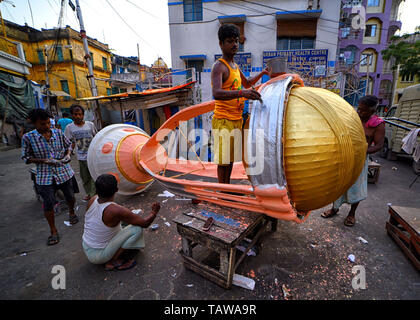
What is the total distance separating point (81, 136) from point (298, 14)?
13.4 meters

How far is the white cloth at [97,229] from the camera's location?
2.17 metres

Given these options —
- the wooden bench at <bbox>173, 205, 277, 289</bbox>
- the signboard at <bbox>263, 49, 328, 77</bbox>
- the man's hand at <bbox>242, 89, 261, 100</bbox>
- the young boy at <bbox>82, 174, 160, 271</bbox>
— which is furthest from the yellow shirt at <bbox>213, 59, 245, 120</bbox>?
the signboard at <bbox>263, 49, 328, 77</bbox>

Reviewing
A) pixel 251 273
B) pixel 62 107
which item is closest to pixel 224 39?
pixel 251 273

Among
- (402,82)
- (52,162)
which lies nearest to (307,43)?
(52,162)

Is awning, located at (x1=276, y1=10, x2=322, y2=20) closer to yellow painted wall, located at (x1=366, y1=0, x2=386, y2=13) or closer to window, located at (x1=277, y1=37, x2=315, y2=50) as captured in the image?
window, located at (x1=277, y1=37, x2=315, y2=50)

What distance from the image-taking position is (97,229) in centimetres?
218

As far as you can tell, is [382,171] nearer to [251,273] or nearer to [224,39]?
[251,273]

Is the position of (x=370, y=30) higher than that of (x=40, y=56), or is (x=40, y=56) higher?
(x=370, y=30)

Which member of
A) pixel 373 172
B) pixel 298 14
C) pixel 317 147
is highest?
pixel 298 14

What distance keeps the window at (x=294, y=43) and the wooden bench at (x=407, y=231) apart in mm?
12342

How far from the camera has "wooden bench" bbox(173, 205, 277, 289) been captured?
187 centimetres

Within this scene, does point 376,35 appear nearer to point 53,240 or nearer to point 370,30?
point 370,30

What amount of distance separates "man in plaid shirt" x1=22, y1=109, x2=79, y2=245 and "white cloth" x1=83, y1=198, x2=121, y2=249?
106 cm

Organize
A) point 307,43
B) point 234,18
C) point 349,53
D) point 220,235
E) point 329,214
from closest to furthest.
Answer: point 220,235
point 329,214
point 307,43
point 234,18
point 349,53
